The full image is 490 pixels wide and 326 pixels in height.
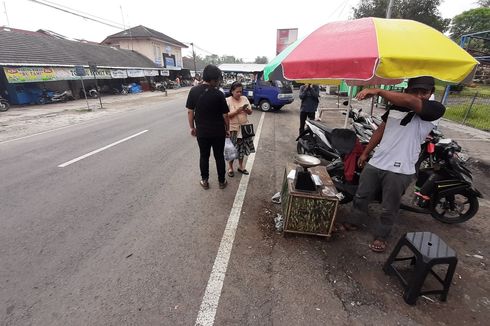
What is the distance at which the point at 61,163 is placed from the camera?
5.60 meters

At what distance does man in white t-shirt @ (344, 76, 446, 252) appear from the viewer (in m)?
2.32

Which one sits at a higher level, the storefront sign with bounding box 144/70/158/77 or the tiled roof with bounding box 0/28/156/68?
the tiled roof with bounding box 0/28/156/68

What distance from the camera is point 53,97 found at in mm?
18078

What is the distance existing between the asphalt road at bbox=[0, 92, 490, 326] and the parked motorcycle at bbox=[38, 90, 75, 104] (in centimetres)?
1675

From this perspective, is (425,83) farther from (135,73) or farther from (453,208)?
(135,73)

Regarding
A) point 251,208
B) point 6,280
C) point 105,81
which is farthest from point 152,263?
point 105,81

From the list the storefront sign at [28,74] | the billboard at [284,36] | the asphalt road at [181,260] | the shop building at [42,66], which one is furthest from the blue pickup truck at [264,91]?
the billboard at [284,36]

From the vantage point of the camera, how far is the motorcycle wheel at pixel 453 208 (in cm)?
349

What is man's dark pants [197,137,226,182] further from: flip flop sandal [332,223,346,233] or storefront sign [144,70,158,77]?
storefront sign [144,70,158,77]

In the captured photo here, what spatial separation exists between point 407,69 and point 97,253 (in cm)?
346

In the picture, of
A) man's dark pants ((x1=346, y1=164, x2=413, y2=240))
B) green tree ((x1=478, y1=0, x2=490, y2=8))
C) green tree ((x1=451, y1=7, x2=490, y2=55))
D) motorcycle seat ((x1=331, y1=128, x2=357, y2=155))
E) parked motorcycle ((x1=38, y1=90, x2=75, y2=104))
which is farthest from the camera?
green tree ((x1=478, y1=0, x2=490, y2=8))

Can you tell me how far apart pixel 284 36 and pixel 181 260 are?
32611mm

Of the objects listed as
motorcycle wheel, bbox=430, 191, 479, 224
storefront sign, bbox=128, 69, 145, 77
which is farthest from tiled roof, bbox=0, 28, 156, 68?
motorcycle wheel, bbox=430, 191, 479, 224

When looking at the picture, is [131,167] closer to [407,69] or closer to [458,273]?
[407,69]
